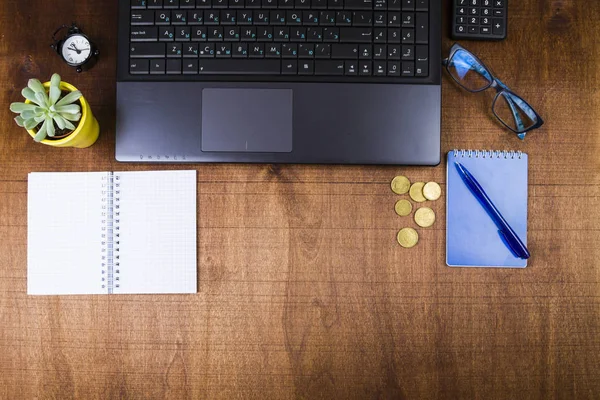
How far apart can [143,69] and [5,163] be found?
0.91ft

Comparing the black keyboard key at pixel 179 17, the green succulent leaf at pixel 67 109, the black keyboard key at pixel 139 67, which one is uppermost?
the black keyboard key at pixel 179 17

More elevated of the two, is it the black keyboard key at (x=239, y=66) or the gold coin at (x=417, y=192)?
the black keyboard key at (x=239, y=66)

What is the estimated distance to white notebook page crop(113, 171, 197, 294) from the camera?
0.69 m

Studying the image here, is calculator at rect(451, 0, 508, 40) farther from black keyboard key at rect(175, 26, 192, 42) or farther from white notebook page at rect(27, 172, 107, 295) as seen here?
white notebook page at rect(27, 172, 107, 295)

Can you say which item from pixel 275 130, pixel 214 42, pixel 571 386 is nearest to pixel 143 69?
pixel 214 42

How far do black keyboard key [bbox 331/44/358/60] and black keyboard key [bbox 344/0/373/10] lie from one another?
56 millimetres

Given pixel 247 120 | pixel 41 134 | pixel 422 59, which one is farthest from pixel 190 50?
pixel 422 59

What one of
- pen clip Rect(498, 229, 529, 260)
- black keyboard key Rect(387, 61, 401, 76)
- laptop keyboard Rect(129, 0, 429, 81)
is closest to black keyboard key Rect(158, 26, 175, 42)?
laptop keyboard Rect(129, 0, 429, 81)

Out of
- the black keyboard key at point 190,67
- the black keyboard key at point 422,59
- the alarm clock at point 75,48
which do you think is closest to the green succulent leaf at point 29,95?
the alarm clock at point 75,48

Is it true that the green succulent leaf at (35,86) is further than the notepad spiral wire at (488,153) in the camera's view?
No

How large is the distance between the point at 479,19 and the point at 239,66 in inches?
15.0

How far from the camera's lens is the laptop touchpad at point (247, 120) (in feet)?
2.16

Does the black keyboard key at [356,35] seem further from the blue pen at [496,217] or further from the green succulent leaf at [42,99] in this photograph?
the green succulent leaf at [42,99]

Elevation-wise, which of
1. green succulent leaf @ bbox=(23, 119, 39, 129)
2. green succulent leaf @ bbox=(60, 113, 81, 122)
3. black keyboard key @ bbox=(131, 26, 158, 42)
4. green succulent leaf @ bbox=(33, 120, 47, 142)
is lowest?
green succulent leaf @ bbox=(33, 120, 47, 142)
